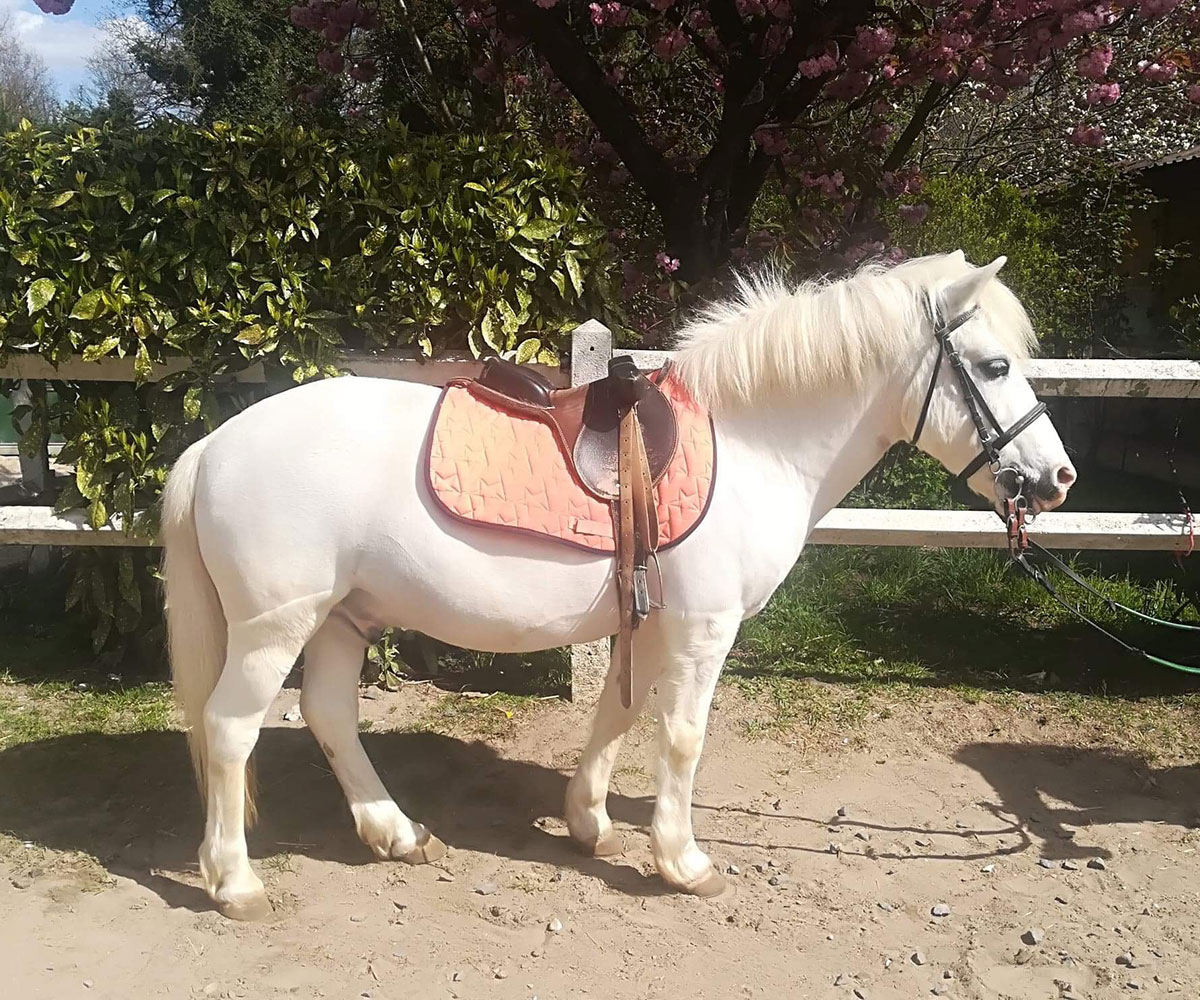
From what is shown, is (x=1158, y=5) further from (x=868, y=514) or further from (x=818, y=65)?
(x=868, y=514)

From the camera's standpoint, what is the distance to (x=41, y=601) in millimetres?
5152

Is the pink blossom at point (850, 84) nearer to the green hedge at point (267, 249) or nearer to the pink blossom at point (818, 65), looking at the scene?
the pink blossom at point (818, 65)

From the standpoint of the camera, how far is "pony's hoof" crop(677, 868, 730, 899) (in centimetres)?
284

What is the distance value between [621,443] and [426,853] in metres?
1.52

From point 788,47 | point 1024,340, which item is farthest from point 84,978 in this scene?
point 788,47

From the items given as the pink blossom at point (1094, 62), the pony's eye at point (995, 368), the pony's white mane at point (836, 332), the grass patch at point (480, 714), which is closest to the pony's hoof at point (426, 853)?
the grass patch at point (480, 714)

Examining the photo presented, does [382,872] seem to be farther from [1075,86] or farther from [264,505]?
[1075,86]

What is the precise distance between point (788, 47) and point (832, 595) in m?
3.03

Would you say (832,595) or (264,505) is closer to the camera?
(264,505)

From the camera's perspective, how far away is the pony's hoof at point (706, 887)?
9.32 ft

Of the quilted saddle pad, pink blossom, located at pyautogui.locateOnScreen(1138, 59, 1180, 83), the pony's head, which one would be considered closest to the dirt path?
the quilted saddle pad

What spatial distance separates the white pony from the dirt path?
0.26 m

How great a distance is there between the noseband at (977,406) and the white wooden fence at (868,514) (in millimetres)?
1406

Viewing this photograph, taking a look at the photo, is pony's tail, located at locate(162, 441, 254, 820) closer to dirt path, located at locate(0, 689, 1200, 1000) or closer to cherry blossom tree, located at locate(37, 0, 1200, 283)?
dirt path, located at locate(0, 689, 1200, 1000)
